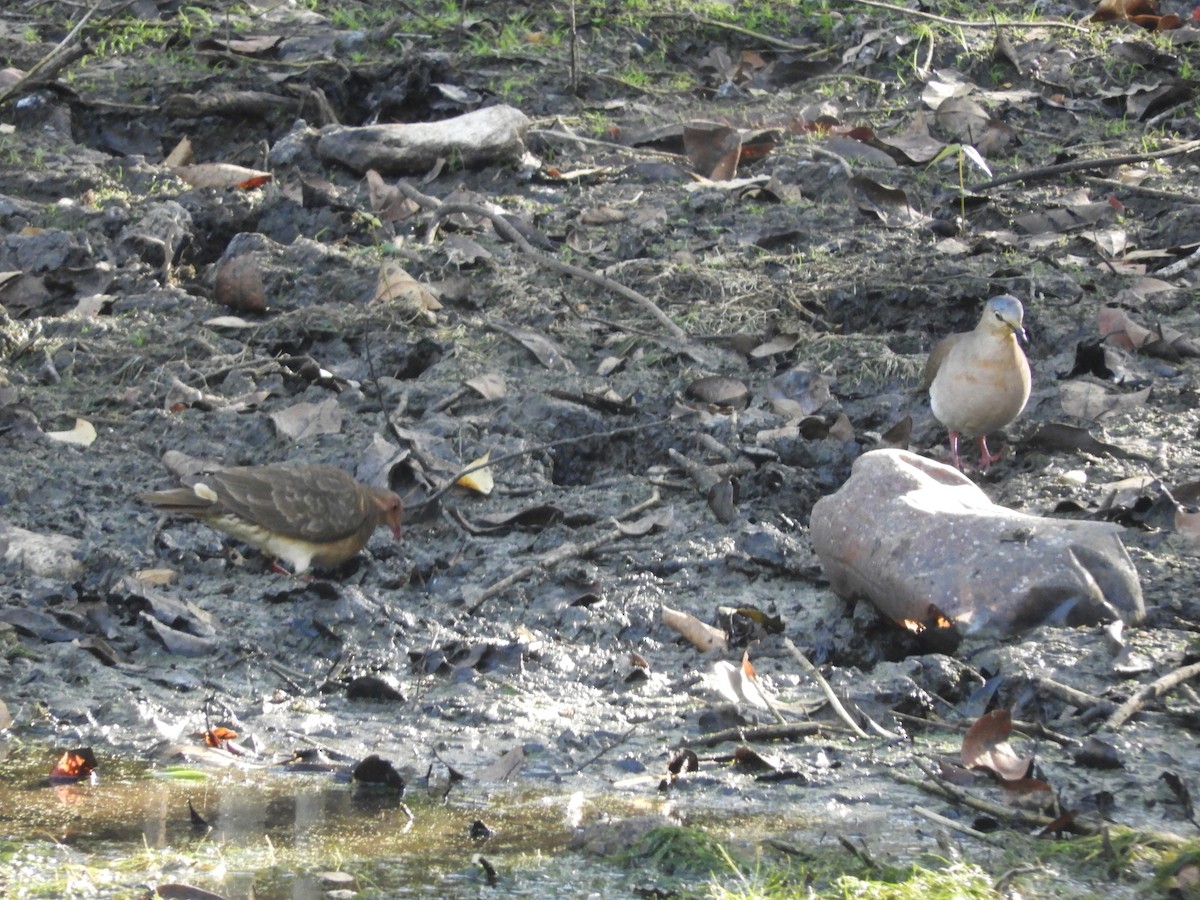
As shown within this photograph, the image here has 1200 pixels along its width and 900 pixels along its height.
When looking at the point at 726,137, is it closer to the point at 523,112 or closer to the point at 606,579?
the point at 523,112

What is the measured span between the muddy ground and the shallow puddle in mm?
232

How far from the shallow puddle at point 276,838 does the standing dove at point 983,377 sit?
2759 millimetres

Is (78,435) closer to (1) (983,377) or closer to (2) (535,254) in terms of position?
(2) (535,254)

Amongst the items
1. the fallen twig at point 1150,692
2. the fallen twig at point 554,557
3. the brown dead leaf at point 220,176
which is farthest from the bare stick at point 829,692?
the brown dead leaf at point 220,176

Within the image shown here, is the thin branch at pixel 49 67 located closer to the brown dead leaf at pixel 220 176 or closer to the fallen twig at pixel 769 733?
the brown dead leaf at pixel 220 176

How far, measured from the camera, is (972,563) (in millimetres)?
4637

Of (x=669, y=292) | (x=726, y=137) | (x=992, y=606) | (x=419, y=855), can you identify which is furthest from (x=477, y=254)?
(x=419, y=855)

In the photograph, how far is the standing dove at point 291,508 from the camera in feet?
17.6

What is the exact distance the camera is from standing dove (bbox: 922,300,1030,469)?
19.5 ft

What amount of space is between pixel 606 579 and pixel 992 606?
138cm

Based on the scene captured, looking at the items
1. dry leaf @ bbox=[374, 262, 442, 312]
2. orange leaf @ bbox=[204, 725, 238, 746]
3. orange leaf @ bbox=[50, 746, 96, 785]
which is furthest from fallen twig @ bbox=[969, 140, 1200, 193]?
orange leaf @ bbox=[50, 746, 96, 785]

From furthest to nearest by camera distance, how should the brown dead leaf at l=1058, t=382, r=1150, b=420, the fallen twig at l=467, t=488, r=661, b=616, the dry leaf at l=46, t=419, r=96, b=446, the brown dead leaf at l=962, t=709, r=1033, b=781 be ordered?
the brown dead leaf at l=1058, t=382, r=1150, b=420, the dry leaf at l=46, t=419, r=96, b=446, the fallen twig at l=467, t=488, r=661, b=616, the brown dead leaf at l=962, t=709, r=1033, b=781

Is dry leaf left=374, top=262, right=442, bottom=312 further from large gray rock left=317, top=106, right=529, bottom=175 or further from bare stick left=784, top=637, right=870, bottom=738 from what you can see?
bare stick left=784, top=637, right=870, bottom=738

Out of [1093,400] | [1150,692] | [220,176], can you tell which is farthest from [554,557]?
[220,176]
